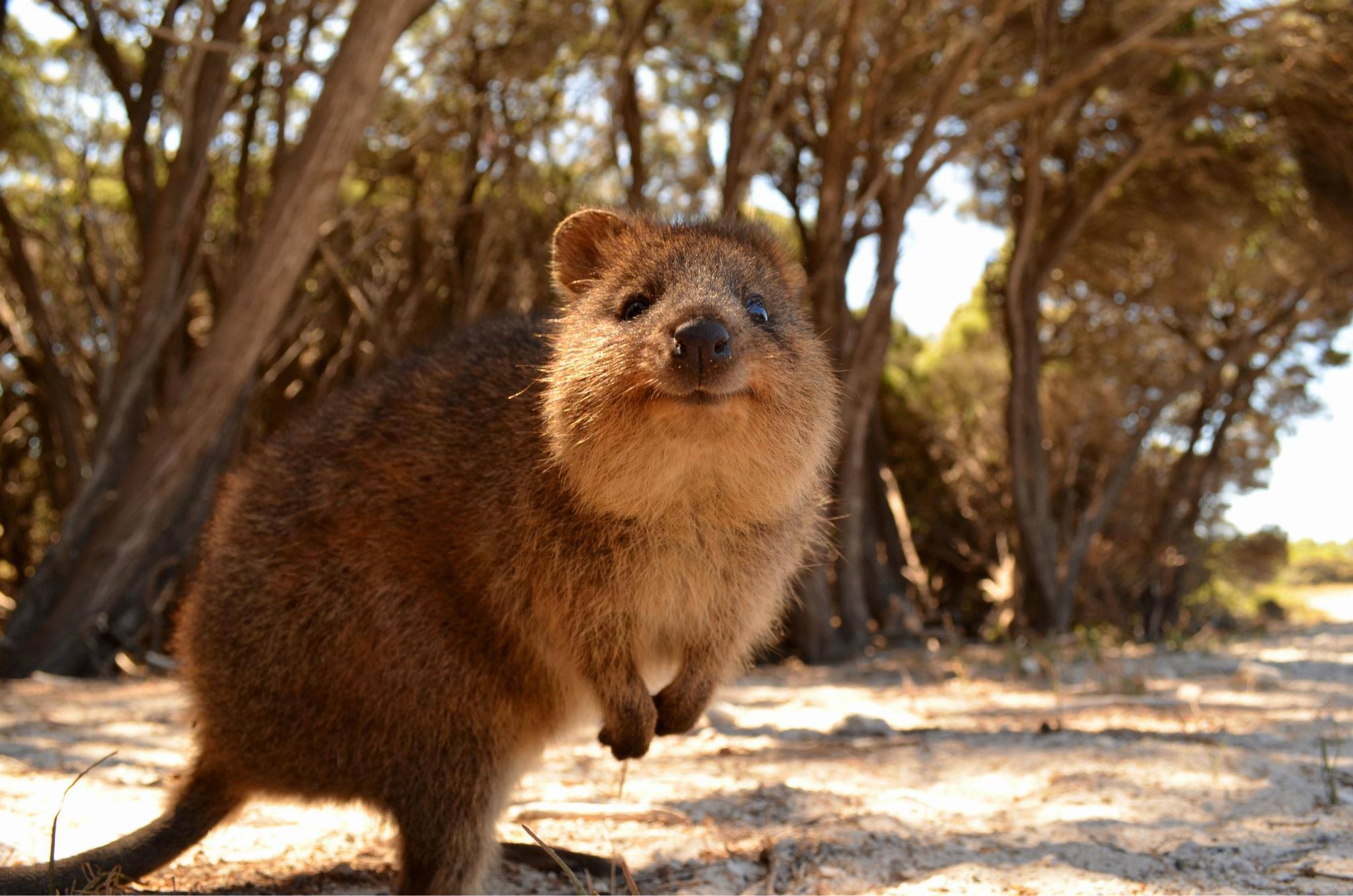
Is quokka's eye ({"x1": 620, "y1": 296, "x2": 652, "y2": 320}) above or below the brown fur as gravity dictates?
above

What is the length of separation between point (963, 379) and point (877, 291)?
3943 mm

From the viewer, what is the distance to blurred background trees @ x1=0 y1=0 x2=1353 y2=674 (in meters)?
6.57

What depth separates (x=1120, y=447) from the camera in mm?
10664

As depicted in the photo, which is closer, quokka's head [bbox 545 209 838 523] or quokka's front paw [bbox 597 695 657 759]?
quokka's head [bbox 545 209 838 523]

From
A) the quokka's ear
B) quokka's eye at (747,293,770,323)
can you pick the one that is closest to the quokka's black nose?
quokka's eye at (747,293,770,323)

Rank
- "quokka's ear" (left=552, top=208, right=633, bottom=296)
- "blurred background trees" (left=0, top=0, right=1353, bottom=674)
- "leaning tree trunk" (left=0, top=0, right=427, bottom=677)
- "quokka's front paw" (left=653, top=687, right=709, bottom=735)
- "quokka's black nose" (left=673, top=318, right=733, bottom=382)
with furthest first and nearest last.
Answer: "blurred background trees" (left=0, top=0, right=1353, bottom=674) → "leaning tree trunk" (left=0, top=0, right=427, bottom=677) → "quokka's ear" (left=552, top=208, right=633, bottom=296) → "quokka's front paw" (left=653, top=687, right=709, bottom=735) → "quokka's black nose" (left=673, top=318, right=733, bottom=382)

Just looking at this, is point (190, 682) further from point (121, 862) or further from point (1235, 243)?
point (1235, 243)

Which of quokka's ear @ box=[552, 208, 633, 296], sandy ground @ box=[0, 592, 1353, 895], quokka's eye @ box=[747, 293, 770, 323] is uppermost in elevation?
quokka's ear @ box=[552, 208, 633, 296]

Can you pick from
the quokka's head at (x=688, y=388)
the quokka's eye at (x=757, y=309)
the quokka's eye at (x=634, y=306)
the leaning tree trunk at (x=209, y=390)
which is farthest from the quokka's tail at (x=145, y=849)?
the leaning tree trunk at (x=209, y=390)

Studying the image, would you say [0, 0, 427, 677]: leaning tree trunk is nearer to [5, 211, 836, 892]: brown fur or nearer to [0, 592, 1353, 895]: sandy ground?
[0, 592, 1353, 895]: sandy ground

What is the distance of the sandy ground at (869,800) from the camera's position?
9.66 ft

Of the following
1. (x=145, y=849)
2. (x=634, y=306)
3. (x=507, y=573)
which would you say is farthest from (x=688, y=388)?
(x=145, y=849)

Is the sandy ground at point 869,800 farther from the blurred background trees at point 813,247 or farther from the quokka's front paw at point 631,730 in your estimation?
the blurred background trees at point 813,247

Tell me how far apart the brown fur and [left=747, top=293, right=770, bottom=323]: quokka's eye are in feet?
0.09
